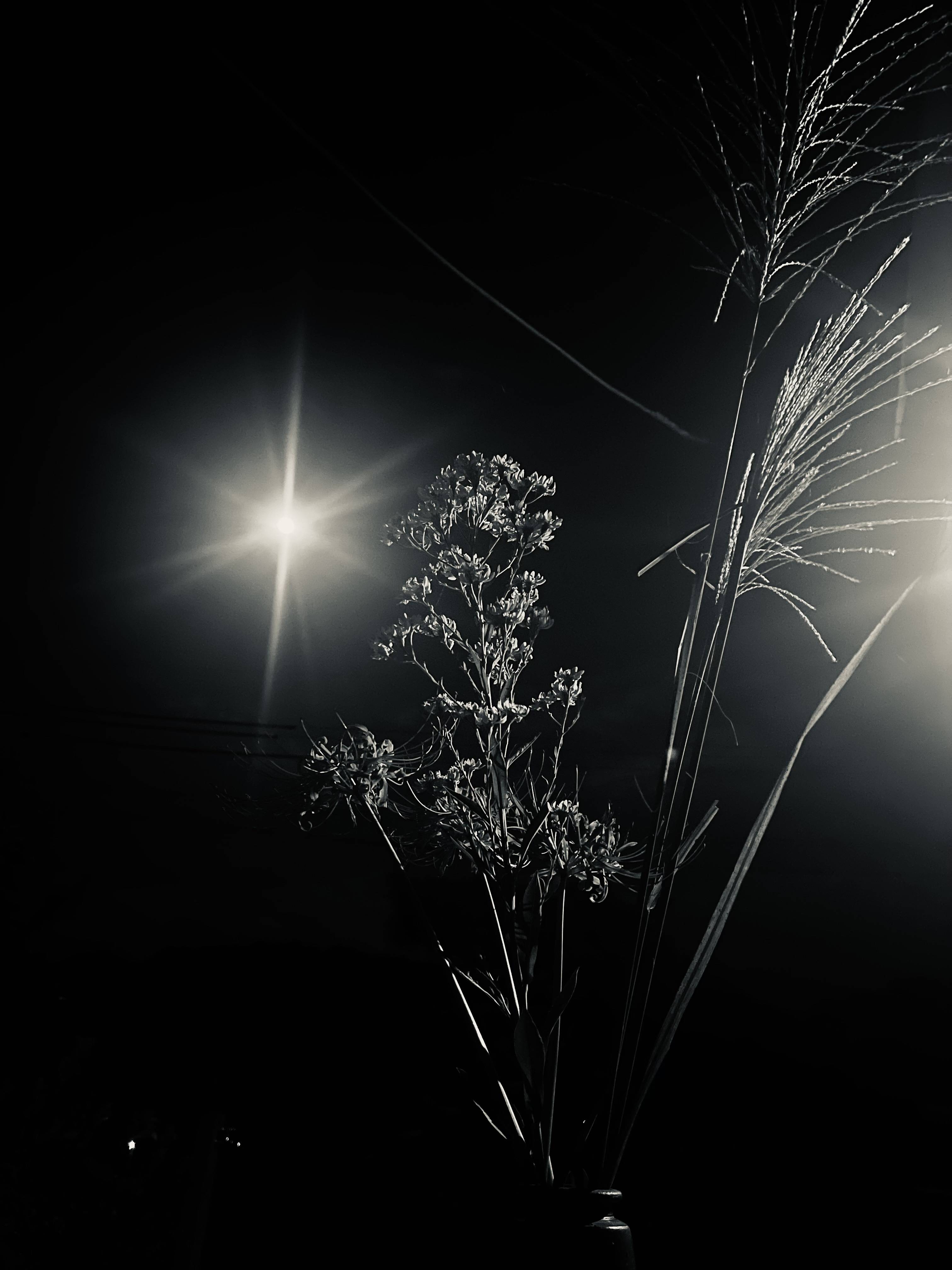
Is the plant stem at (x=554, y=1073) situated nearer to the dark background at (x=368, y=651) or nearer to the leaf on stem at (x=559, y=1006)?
the leaf on stem at (x=559, y=1006)

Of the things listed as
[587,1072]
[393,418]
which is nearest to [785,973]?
[587,1072]

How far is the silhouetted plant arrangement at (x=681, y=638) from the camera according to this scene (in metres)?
0.53

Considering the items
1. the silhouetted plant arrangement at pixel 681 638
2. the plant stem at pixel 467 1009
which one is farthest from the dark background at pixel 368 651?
the plant stem at pixel 467 1009

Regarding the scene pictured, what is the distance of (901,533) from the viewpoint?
1456mm

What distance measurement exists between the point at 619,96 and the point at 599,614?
45.2 inches

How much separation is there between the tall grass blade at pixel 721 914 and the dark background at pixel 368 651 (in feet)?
2.48

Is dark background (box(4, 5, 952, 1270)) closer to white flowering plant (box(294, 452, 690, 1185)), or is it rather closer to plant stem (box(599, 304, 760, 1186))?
white flowering plant (box(294, 452, 690, 1185))

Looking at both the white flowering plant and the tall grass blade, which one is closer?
the tall grass blade

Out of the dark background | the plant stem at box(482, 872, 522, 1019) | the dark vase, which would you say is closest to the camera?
the dark vase

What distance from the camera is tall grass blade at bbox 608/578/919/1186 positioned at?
1.70ft

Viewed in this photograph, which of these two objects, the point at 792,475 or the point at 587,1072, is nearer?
the point at 792,475

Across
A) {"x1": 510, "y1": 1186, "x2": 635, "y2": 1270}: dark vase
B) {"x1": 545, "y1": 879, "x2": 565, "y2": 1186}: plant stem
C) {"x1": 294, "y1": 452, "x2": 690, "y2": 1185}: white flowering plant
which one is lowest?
{"x1": 510, "y1": 1186, "x2": 635, "y2": 1270}: dark vase

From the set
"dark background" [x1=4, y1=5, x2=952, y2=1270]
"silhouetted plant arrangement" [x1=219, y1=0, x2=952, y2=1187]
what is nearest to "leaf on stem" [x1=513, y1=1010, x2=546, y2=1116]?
"silhouetted plant arrangement" [x1=219, y1=0, x2=952, y2=1187]

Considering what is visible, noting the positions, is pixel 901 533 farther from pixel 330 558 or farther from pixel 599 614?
pixel 330 558
